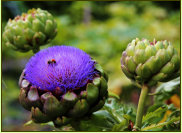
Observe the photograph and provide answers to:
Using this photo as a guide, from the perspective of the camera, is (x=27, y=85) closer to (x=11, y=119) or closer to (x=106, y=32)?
(x=11, y=119)

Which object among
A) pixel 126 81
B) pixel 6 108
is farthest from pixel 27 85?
pixel 6 108

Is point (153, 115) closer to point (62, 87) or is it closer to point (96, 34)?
point (62, 87)

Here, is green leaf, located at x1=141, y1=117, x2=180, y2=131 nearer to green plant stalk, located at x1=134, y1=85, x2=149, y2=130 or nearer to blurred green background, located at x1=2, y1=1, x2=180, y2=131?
green plant stalk, located at x1=134, y1=85, x2=149, y2=130

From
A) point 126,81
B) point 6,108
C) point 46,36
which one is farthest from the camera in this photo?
point 6,108

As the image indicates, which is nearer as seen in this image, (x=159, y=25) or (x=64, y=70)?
(x=64, y=70)

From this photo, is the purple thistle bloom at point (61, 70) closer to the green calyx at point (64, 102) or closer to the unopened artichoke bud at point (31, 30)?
the green calyx at point (64, 102)
